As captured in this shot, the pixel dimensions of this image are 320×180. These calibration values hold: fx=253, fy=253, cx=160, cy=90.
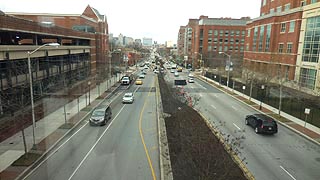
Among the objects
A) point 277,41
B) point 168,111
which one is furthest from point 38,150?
point 277,41

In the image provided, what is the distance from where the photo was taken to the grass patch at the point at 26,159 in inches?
488

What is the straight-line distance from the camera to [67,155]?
13727 millimetres

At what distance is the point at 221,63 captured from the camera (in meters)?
75.5

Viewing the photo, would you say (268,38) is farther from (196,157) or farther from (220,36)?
(220,36)

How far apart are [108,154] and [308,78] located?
3158cm

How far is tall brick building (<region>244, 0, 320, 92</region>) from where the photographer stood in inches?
1328

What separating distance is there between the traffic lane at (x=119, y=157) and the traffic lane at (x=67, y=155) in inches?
22.8

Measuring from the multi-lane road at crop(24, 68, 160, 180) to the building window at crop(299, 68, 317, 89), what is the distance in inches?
949

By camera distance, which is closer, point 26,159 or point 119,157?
point 26,159

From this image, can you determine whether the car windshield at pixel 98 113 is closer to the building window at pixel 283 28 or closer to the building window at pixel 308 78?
the building window at pixel 308 78

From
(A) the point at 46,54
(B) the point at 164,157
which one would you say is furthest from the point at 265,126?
(A) the point at 46,54

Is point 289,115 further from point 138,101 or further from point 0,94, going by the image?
point 0,94

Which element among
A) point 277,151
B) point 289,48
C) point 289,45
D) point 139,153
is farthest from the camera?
point 289,45

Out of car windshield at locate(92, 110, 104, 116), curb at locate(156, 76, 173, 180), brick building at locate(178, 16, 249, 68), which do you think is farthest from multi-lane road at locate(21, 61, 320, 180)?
brick building at locate(178, 16, 249, 68)
